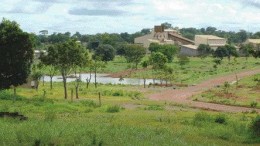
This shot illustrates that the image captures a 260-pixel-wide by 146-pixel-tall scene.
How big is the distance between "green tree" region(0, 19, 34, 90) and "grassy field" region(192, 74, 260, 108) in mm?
23242

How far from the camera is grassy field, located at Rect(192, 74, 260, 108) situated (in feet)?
185

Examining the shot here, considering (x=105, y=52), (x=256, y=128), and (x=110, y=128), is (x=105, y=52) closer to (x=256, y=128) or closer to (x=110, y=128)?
(x=256, y=128)

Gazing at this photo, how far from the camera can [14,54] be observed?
4694 cm

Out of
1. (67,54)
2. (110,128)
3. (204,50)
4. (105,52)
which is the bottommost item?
(110,128)

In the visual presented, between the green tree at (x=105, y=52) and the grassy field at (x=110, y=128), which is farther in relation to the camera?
the green tree at (x=105, y=52)

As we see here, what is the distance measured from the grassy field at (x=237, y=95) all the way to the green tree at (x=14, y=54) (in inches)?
915

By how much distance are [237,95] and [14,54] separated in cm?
3076

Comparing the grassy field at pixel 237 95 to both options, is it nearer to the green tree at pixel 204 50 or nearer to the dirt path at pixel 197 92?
the dirt path at pixel 197 92

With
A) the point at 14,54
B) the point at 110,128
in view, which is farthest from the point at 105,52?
the point at 110,128

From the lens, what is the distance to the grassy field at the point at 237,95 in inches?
2226

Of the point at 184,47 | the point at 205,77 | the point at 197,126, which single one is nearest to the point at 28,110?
the point at 197,126

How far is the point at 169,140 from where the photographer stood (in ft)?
74.3

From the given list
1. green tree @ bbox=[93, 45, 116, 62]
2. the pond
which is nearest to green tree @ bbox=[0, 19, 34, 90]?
the pond

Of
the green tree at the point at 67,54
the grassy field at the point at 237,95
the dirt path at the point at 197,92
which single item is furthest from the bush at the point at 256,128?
the green tree at the point at 67,54
